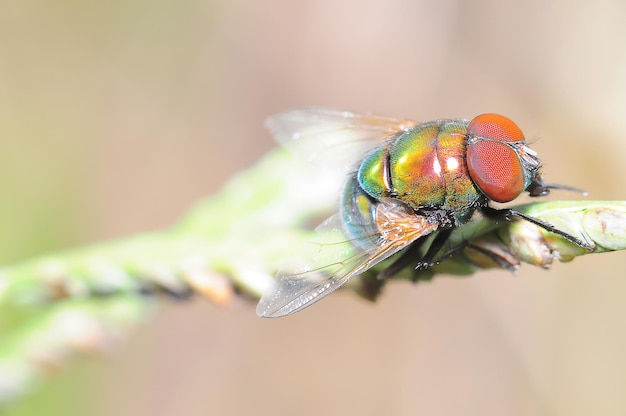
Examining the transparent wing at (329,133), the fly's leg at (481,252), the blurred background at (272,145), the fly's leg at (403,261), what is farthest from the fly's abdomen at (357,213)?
the blurred background at (272,145)

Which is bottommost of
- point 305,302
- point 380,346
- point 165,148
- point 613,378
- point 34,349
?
point 613,378

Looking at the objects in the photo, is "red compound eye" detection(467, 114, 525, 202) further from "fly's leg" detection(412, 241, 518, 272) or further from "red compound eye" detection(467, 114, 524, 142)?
"fly's leg" detection(412, 241, 518, 272)

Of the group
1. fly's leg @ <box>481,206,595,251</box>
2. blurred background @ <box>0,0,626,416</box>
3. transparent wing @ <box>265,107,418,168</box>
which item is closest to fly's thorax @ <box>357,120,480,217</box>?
fly's leg @ <box>481,206,595,251</box>

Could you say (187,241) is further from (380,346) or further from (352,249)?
(380,346)

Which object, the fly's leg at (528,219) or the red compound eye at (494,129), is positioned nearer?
the fly's leg at (528,219)

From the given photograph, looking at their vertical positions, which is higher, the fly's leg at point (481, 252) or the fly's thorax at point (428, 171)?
the fly's thorax at point (428, 171)

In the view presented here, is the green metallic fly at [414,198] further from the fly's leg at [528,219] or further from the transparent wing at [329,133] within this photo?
the transparent wing at [329,133]

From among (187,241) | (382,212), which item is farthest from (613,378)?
(187,241)
